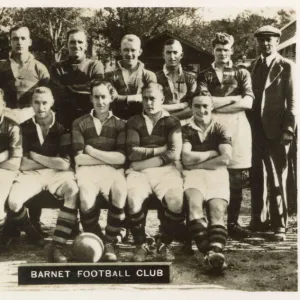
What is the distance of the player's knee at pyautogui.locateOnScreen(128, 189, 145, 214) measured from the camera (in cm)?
268

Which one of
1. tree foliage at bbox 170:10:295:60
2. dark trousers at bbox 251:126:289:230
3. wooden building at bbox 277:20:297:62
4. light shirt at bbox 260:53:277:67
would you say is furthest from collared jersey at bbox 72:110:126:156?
wooden building at bbox 277:20:297:62

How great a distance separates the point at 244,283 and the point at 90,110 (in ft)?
4.28

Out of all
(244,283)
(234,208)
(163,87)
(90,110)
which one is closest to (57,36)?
(90,110)

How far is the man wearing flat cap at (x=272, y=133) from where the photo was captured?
2.77 meters

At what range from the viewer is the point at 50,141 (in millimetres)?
2725

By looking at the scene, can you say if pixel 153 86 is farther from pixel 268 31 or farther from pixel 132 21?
pixel 268 31

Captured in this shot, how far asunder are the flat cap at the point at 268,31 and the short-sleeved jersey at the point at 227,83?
0.82 feet

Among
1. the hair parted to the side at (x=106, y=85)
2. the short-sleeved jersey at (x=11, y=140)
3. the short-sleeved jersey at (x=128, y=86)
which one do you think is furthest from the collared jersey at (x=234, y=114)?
the short-sleeved jersey at (x=11, y=140)

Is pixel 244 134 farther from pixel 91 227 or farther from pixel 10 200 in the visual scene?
pixel 10 200

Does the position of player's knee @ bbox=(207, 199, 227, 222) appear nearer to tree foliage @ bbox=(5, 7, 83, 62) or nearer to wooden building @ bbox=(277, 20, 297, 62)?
wooden building @ bbox=(277, 20, 297, 62)

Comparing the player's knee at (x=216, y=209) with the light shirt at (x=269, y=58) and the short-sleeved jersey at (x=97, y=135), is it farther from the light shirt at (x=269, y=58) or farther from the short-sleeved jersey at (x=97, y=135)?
the light shirt at (x=269, y=58)

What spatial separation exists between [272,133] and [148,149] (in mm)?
723

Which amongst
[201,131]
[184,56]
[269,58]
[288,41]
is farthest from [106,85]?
[288,41]

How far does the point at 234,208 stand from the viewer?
275 cm
